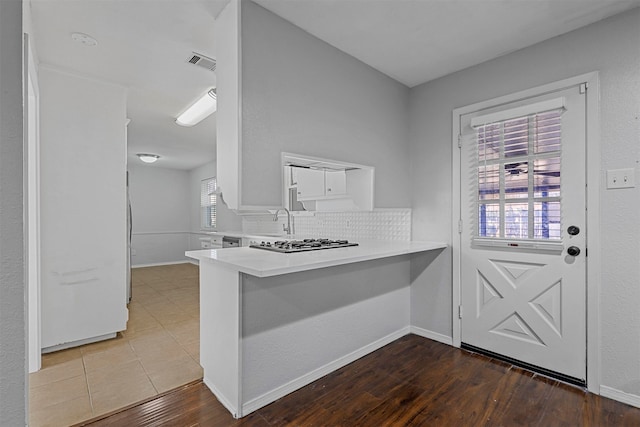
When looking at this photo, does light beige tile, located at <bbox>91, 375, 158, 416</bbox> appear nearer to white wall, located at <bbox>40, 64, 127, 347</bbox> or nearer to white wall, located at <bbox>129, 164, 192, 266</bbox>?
white wall, located at <bbox>40, 64, 127, 347</bbox>

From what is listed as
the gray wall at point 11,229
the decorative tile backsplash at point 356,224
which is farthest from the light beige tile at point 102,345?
the gray wall at point 11,229

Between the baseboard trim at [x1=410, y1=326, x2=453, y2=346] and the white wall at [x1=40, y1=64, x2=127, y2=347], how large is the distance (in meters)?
2.89

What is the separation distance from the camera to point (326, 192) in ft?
10.6

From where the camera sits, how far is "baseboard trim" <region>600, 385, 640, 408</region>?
1.90 metres

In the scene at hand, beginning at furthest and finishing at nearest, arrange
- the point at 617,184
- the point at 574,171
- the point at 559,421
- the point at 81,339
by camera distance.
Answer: the point at 81,339 → the point at 574,171 → the point at 617,184 → the point at 559,421

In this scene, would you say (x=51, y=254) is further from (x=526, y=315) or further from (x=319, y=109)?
(x=526, y=315)

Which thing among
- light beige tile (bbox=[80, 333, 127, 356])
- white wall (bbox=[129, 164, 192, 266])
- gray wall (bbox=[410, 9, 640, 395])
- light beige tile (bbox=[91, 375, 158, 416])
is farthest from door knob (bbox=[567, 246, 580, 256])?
white wall (bbox=[129, 164, 192, 266])

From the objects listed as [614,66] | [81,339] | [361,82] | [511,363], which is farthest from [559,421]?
[81,339]

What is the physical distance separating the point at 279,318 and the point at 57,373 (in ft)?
5.95

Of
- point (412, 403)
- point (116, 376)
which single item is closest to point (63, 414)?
point (116, 376)

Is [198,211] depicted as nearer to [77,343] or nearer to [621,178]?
[77,343]

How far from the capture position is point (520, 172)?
2.35 m

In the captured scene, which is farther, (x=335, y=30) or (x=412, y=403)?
(x=335, y=30)

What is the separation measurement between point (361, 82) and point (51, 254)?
3.06 m
